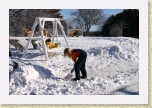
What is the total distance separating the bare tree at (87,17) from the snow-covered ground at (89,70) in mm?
145

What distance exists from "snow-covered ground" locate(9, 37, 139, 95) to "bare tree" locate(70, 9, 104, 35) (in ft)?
0.48

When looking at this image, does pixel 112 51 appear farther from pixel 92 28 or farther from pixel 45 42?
pixel 45 42

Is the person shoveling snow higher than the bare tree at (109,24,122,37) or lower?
lower

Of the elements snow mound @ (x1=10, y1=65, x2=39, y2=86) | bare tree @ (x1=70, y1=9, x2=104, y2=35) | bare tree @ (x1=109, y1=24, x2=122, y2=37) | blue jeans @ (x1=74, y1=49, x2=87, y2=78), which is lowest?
snow mound @ (x1=10, y1=65, x2=39, y2=86)

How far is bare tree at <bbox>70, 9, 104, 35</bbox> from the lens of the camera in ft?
12.4

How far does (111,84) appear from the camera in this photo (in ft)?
12.3

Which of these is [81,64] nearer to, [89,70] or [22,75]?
[89,70]

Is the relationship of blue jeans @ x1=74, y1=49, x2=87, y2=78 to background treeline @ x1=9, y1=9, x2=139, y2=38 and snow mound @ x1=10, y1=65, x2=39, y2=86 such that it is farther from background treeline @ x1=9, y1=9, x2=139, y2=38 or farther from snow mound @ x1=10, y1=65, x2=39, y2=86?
snow mound @ x1=10, y1=65, x2=39, y2=86

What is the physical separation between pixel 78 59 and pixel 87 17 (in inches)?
17.2

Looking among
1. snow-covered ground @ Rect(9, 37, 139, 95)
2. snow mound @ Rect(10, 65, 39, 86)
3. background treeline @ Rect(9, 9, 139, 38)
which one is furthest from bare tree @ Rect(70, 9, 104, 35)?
snow mound @ Rect(10, 65, 39, 86)

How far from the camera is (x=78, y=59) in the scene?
3.82 meters

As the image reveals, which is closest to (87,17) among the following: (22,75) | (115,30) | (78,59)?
(115,30)

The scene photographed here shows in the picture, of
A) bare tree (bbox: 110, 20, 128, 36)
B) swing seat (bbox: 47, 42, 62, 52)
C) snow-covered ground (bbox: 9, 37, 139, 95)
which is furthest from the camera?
swing seat (bbox: 47, 42, 62, 52)
